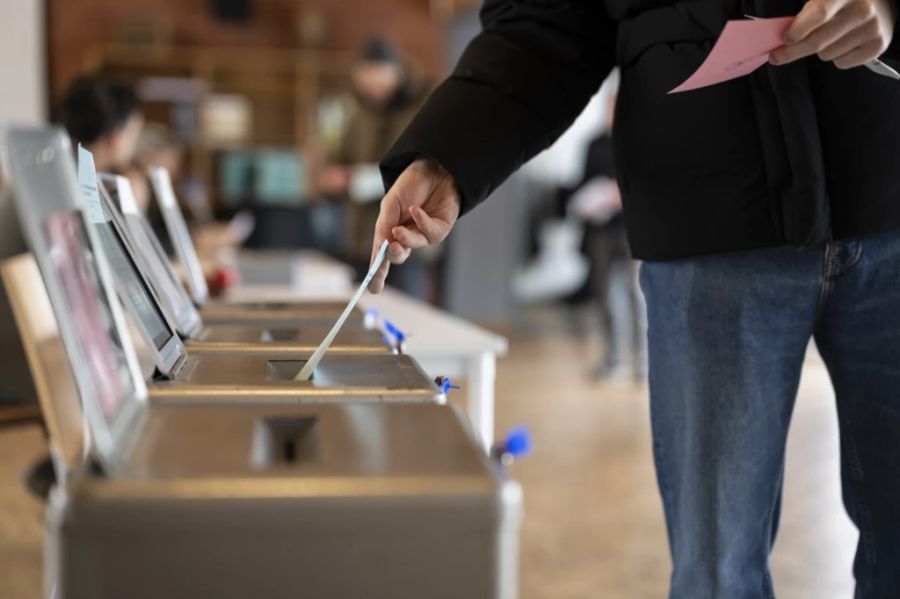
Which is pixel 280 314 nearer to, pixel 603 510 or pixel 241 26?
pixel 603 510

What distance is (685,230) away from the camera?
3.67 ft

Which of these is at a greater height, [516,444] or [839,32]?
[839,32]

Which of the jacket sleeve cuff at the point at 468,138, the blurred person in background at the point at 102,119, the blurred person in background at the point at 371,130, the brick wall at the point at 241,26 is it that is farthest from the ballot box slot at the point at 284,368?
the brick wall at the point at 241,26

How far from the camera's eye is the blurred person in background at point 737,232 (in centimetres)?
106

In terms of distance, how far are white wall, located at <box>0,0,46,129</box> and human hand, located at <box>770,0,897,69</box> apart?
7.59 m

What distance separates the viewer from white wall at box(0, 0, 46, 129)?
759 centimetres

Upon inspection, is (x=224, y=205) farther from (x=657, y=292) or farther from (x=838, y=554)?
(x=657, y=292)

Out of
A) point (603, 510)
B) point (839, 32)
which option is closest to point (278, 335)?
point (839, 32)

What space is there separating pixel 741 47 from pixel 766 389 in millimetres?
413

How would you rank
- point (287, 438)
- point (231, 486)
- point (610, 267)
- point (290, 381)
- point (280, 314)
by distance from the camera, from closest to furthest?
point (231, 486)
point (287, 438)
point (290, 381)
point (280, 314)
point (610, 267)

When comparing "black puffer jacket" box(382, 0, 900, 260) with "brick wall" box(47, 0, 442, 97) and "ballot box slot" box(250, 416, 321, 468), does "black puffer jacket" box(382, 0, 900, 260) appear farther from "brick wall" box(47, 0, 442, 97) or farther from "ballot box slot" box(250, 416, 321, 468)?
"brick wall" box(47, 0, 442, 97)

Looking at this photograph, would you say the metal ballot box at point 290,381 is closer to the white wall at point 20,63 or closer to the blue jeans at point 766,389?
the blue jeans at point 766,389

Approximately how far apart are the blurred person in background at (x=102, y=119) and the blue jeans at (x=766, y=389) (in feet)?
7.71

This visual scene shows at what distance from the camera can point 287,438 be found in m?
0.74
